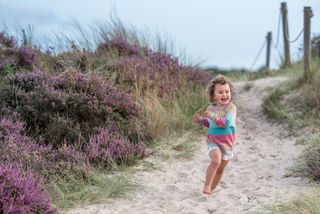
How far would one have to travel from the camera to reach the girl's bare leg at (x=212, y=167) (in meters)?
5.77

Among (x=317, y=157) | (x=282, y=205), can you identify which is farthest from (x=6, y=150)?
(x=317, y=157)

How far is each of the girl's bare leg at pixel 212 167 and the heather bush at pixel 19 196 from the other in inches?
74.6

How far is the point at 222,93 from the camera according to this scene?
5805 mm

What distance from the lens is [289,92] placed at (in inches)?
419

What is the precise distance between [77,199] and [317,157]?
125 inches

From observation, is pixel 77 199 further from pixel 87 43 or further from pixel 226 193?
pixel 87 43

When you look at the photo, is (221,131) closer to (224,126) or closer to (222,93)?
(224,126)

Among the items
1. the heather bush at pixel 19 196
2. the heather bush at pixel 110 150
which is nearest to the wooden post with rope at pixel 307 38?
the heather bush at pixel 110 150

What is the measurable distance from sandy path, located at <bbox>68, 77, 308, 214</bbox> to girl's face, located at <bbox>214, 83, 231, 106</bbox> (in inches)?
43.0

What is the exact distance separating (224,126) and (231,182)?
1.16 metres

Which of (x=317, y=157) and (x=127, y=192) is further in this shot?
(x=317, y=157)

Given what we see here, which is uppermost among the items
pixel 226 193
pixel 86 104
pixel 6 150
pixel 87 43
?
pixel 87 43

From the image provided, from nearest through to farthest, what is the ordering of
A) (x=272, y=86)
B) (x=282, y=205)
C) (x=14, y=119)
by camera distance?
1. (x=282, y=205)
2. (x=14, y=119)
3. (x=272, y=86)

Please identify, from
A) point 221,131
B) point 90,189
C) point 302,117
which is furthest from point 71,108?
point 302,117
